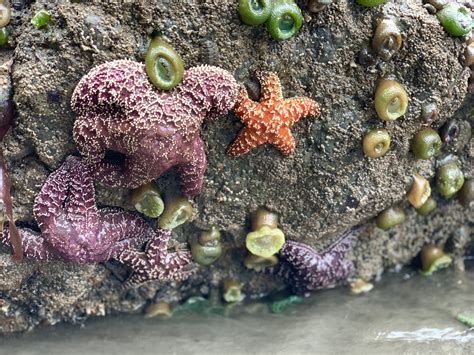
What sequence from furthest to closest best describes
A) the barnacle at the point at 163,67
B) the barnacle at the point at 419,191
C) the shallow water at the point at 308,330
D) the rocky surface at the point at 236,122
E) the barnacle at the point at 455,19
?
the barnacle at the point at 419,191, the shallow water at the point at 308,330, the barnacle at the point at 455,19, the rocky surface at the point at 236,122, the barnacle at the point at 163,67

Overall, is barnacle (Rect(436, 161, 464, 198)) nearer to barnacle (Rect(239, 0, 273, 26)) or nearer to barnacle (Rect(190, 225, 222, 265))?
barnacle (Rect(190, 225, 222, 265))

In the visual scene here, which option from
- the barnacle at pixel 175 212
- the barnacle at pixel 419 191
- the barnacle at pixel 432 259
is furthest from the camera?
the barnacle at pixel 432 259

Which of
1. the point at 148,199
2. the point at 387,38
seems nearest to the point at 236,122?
the point at 148,199

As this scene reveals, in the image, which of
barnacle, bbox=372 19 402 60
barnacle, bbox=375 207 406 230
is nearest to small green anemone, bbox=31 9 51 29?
barnacle, bbox=372 19 402 60

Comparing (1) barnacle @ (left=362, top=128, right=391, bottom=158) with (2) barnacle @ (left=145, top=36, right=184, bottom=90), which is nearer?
(2) barnacle @ (left=145, top=36, right=184, bottom=90)

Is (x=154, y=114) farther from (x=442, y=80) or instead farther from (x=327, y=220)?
(x=442, y=80)

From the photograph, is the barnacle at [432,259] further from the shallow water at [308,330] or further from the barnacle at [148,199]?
the barnacle at [148,199]

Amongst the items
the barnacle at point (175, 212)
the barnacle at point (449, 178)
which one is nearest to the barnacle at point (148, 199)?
the barnacle at point (175, 212)

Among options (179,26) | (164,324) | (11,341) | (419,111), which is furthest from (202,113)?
(11,341)
